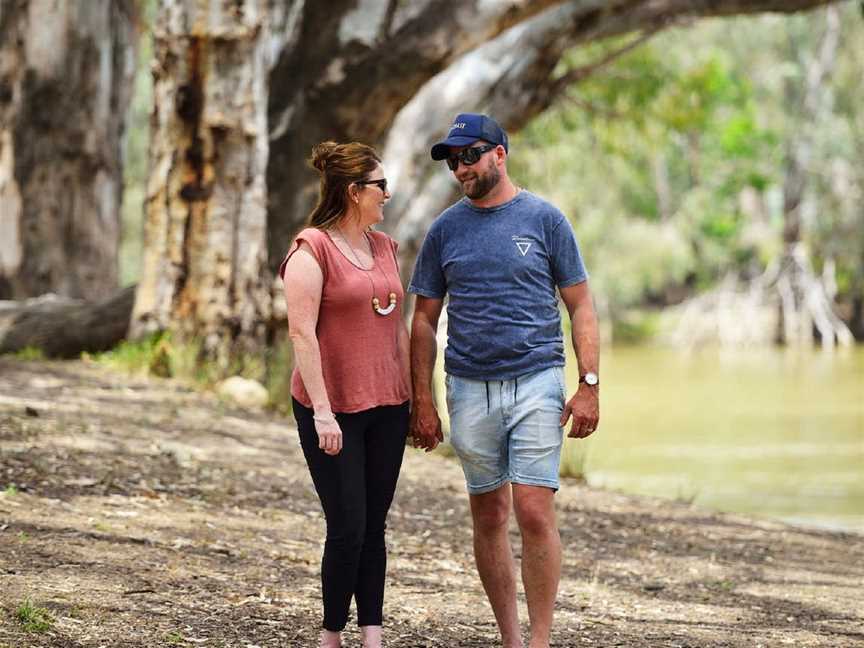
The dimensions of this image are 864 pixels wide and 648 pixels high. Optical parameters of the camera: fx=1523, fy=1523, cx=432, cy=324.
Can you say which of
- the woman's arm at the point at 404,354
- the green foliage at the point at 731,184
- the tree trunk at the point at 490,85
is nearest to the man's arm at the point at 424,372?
the woman's arm at the point at 404,354

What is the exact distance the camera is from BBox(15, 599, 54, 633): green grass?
4512mm

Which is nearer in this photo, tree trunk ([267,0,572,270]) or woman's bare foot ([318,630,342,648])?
woman's bare foot ([318,630,342,648])

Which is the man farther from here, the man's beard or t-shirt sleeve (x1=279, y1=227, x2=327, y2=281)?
t-shirt sleeve (x1=279, y1=227, x2=327, y2=281)

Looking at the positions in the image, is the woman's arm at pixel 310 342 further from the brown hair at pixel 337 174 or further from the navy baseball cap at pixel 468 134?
the navy baseball cap at pixel 468 134

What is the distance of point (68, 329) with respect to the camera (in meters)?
11.4

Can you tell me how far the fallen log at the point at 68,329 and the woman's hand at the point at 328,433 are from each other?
287 inches

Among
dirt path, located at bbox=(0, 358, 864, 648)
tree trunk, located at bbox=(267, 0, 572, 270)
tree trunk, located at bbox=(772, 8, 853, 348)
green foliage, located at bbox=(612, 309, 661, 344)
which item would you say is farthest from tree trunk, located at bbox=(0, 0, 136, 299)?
green foliage, located at bbox=(612, 309, 661, 344)

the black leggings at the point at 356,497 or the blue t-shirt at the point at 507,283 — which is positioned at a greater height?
the blue t-shirt at the point at 507,283

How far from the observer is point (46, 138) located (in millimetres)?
13234

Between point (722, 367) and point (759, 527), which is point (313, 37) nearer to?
point (759, 527)

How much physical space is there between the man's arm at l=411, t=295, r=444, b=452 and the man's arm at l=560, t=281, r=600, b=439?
406mm

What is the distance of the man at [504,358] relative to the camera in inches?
183

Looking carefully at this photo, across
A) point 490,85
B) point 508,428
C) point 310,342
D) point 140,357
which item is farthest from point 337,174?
point 490,85

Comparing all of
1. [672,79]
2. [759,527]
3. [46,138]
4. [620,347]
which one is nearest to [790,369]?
[620,347]
